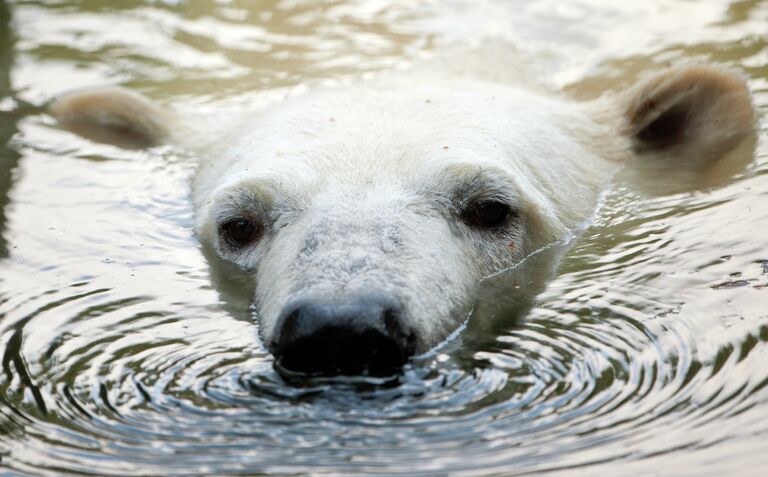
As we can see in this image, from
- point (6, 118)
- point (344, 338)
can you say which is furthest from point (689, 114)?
point (6, 118)

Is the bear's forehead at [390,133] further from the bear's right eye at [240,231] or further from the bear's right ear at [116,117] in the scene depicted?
the bear's right ear at [116,117]

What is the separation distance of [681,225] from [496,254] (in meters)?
1.04

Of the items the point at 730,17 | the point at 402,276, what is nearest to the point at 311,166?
the point at 402,276

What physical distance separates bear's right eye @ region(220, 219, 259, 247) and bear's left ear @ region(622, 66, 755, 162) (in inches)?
92.7

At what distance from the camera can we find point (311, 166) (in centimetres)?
475

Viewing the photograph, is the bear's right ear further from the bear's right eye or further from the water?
the bear's right eye

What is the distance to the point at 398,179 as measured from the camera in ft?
15.1

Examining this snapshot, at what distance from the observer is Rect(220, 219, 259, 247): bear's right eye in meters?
4.89

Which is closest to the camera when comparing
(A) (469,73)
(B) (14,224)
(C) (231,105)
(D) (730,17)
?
(B) (14,224)

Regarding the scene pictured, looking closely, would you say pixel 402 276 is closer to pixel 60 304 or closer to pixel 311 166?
pixel 311 166

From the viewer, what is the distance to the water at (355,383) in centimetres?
309

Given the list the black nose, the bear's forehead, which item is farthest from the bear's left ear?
the black nose

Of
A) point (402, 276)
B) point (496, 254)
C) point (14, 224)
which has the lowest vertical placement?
point (402, 276)

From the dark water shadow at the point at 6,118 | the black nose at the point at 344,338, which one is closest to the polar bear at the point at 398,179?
the black nose at the point at 344,338
